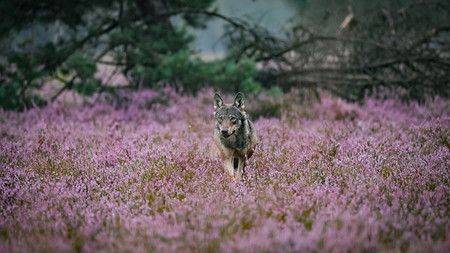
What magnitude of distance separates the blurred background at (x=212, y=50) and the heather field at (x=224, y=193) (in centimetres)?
237

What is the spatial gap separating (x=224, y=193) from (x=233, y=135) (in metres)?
0.72

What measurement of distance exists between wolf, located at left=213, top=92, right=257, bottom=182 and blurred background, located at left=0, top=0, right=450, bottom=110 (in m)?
4.90

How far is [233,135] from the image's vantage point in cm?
407

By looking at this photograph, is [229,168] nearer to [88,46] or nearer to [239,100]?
[239,100]

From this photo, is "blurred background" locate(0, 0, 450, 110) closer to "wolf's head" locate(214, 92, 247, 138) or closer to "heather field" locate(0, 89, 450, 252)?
"heather field" locate(0, 89, 450, 252)

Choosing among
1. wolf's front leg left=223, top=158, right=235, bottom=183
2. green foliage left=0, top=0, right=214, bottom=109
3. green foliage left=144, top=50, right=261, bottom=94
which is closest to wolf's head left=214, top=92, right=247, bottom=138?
wolf's front leg left=223, top=158, right=235, bottom=183

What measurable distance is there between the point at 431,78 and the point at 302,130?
449 cm

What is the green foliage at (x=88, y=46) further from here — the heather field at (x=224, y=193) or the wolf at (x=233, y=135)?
the wolf at (x=233, y=135)

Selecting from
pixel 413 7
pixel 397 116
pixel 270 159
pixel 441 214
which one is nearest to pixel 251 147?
pixel 270 159

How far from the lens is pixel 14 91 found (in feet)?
28.6

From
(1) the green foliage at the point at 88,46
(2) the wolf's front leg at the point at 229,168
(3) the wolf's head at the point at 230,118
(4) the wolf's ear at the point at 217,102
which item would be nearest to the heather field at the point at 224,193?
(2) the wolf's front leg at the point at 229,168

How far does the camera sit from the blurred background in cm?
901

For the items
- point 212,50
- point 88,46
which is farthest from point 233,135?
point 88,46

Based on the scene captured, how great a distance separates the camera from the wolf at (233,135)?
13.0 feet
